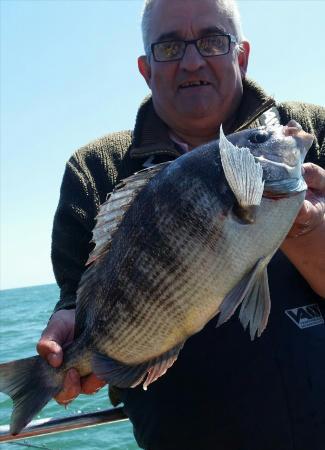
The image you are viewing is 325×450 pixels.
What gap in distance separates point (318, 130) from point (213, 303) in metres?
1.38

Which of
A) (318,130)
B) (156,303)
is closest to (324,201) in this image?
(156,303)

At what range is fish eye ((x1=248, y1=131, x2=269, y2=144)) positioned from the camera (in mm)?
2078

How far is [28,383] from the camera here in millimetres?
2238

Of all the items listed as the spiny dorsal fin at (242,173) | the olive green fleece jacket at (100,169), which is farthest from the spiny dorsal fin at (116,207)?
the olive green fleece jacket at (100,169)

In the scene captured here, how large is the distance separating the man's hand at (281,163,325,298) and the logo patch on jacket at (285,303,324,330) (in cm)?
13

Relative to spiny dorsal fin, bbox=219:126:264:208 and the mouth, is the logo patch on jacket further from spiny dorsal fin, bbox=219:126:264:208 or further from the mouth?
the mouth

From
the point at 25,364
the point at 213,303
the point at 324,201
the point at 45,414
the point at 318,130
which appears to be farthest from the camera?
the point at 45,414

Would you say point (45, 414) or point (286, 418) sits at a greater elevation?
point (286, 418)

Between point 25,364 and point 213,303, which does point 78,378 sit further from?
point 213,303

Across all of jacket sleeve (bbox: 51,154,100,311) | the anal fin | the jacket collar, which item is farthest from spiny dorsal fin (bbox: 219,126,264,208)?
jacket sleeve (bbox: 51,154,100,311)

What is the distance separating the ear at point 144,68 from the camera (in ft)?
9.89

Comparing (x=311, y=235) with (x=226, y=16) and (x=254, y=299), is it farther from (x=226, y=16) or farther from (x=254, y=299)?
(x=226, y=16)

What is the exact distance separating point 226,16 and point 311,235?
4.37 ft

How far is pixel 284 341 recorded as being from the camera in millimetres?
2365
